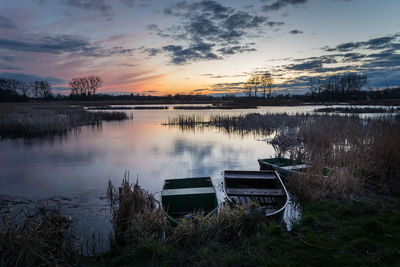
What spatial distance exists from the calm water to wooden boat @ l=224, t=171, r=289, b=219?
223cm

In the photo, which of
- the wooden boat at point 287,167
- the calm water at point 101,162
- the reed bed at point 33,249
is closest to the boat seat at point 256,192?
the wooden boat at point 287,167

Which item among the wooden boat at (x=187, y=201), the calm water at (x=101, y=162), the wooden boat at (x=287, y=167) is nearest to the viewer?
the wooden boat at (x=187, y=201)

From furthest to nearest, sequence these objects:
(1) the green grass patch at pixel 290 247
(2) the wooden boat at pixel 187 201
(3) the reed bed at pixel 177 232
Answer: (2) the wooden boat at pixel 187 201, (3) the reed bed at pixel 177 232, (1) the green grass patch at pixel 290 247

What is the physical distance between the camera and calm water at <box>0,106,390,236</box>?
8533 mm

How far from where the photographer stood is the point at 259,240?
4348 millimetres

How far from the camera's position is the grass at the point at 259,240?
12.3 feet

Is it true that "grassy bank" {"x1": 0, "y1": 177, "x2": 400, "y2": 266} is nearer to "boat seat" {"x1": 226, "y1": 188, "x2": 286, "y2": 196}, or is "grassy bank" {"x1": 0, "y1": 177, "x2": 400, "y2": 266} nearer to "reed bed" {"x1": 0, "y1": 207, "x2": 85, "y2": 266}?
"reed bed" {"x1": 0, "y1": 207, "x2": 85, "y2": 266}

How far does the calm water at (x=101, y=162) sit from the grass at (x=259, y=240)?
1.92m

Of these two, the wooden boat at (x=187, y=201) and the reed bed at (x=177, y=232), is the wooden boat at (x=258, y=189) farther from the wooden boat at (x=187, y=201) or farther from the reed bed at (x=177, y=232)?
the reed bed at (x=177, y=232)

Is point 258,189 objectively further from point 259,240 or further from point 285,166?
point 285,166

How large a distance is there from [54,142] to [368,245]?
20.4 m

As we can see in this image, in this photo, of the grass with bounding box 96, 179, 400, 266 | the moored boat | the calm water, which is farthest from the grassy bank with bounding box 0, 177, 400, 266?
the moored boat

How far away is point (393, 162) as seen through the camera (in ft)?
24.2

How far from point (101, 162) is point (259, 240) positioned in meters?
11.3
